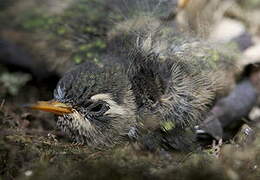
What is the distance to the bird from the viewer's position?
272 cm

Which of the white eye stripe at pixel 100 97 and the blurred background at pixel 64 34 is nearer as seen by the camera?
the white eye stripe at pixel 100 97

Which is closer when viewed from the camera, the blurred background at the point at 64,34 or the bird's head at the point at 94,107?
the bird's head at the point at 94,107

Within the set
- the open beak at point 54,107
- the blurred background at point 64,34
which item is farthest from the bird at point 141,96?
the blurred background at point 64,34

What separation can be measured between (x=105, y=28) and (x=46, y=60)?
2.23 ft

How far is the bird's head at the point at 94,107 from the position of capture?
2695mm

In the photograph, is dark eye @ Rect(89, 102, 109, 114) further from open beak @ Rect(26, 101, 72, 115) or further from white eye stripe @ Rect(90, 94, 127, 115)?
open beak @ Rect(26, 101, 72, 115)

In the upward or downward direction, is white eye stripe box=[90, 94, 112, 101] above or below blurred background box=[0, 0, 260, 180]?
below

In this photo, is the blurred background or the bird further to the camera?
the blurred background

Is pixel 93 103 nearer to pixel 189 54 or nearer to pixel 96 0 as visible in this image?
pixel 189 54

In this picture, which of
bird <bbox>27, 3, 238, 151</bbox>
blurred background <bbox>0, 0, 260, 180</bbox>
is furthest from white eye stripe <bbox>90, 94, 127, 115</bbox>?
blurred background <bbox>0, 0, 260, 180</bbox>

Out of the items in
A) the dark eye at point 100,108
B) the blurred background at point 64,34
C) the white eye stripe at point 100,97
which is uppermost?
the blurred background at point 64,34

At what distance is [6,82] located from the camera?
3744mm

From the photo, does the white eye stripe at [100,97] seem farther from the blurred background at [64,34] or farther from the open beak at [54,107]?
the blurred background at [64,34]

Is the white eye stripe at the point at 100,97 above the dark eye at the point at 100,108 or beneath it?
above
